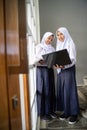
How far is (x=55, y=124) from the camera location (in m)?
2.91

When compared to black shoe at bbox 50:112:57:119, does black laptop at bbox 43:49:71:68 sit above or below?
above

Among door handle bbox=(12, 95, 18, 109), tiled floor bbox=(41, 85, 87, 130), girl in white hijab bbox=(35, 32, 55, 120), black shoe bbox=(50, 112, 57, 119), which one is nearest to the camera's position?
door handle bbox=(12, 95, 18, 109)

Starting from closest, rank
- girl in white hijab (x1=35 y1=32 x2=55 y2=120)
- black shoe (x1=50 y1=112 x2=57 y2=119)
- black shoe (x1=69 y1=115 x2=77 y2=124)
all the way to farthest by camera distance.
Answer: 1. black shoe (x1=69 y1=115 x2=77 y2=124)
2. girl in white hijab (x1=35 y1=32 x2=55 y2=120)
3. black shoe (x1=50 y1=112 x2=57 y2=119)

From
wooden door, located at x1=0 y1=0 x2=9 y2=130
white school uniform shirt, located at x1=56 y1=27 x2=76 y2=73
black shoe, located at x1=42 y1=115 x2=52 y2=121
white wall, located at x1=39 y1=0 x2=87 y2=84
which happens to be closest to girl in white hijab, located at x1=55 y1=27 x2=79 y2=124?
white school uniform shirt, located at x1=56 y1=27 x2=76 y2=73

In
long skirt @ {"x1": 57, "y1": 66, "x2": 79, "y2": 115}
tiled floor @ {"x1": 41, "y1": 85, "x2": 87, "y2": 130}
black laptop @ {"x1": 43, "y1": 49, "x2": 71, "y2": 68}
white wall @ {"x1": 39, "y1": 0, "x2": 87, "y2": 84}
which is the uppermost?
white wall @ {"x1": 39, "y1": 0, "x2": 87, "y2": 84}

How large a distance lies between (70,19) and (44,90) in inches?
80.2

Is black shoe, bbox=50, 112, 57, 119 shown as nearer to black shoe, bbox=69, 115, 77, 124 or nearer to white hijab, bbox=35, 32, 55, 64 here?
black shoe, bbox=69, 115, 77, 124

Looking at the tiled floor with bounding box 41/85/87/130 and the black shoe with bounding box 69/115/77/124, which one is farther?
the black shoe with bounding box 69/115/77/124

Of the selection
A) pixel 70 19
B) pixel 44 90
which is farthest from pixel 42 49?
pixel 70 19

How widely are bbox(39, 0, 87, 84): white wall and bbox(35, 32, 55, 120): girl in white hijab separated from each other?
4.27 ft

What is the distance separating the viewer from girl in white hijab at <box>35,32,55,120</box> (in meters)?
3.04

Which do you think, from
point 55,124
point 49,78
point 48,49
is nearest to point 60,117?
point 55,124

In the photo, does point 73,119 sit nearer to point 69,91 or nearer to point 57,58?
point 69,91

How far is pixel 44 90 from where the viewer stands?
10.2ft
